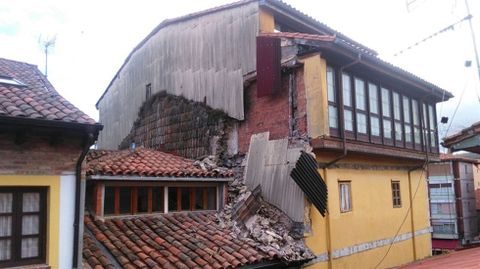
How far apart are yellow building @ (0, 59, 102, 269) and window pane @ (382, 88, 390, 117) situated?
33.7 feet

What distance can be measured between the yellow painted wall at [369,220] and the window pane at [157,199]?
4163 mm

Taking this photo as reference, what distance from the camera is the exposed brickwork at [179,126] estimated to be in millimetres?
14648

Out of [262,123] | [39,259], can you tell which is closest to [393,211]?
[262,123]

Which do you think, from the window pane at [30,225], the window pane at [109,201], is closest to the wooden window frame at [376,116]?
the window pane at [109,201]

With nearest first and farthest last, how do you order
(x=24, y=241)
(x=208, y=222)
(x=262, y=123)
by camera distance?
(x=24, y=241) → (x=208, y=222) → (x=262, y=123)

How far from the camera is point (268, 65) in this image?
1278 centimetres

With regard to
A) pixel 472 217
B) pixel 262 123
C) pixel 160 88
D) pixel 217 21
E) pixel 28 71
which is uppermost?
pixel 217 21

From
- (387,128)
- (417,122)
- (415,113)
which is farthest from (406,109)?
(387,128)

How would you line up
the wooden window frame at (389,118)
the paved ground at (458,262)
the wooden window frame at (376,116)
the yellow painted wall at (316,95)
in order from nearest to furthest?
the paved ground at (458,262) < the yellow painted wall at (316,95) < the wooden window frame at (376,116) < the wooden window frame at (389,118)

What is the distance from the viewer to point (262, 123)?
13305mm

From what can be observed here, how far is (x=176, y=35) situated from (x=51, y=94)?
8.39 meters

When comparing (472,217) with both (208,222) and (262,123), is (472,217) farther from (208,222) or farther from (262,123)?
(208,222)

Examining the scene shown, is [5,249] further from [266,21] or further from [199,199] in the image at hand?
[266,21]

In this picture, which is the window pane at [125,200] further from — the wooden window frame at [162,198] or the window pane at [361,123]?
the window pane at [361,123]
